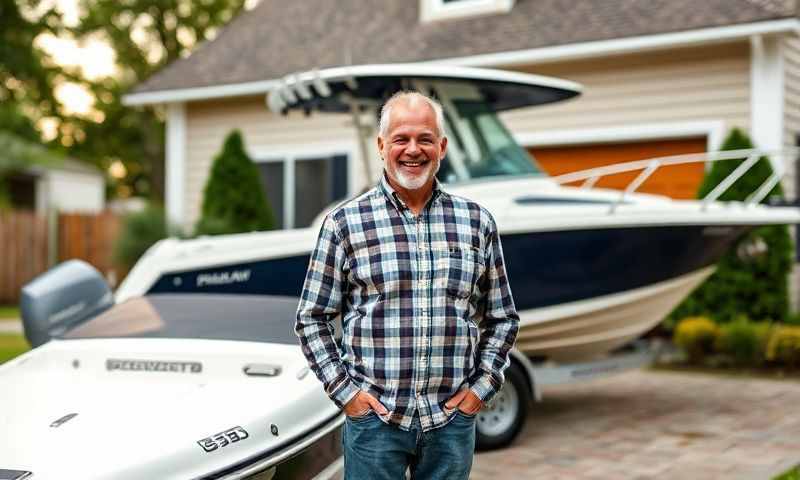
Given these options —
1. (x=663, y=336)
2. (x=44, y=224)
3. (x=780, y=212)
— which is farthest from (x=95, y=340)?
(x=44, y=224)

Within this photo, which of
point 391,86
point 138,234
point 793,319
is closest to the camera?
point 391,86

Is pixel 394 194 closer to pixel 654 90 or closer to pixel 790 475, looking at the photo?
pixel 790 475

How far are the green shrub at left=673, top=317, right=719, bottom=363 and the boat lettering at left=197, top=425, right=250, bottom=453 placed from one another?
705 cm

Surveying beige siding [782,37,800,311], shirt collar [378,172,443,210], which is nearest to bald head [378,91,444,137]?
shirt collar [378,172,443,210]

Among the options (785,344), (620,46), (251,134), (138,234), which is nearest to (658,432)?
(785,344)

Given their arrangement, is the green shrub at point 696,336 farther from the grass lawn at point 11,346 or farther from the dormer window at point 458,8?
the grass lawn at point 11,346

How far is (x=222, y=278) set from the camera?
693cm

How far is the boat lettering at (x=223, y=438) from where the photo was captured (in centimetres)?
363

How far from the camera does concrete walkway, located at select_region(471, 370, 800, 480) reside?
5.91m

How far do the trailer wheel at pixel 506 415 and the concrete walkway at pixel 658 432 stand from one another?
0.09 m

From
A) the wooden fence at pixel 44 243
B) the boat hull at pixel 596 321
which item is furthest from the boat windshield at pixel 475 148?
the wooden fence at pixel 44 243

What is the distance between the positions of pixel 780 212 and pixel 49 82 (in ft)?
97.4

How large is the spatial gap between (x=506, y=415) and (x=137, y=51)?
28.8 meters

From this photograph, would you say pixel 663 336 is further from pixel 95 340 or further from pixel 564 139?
pixel 95 340
